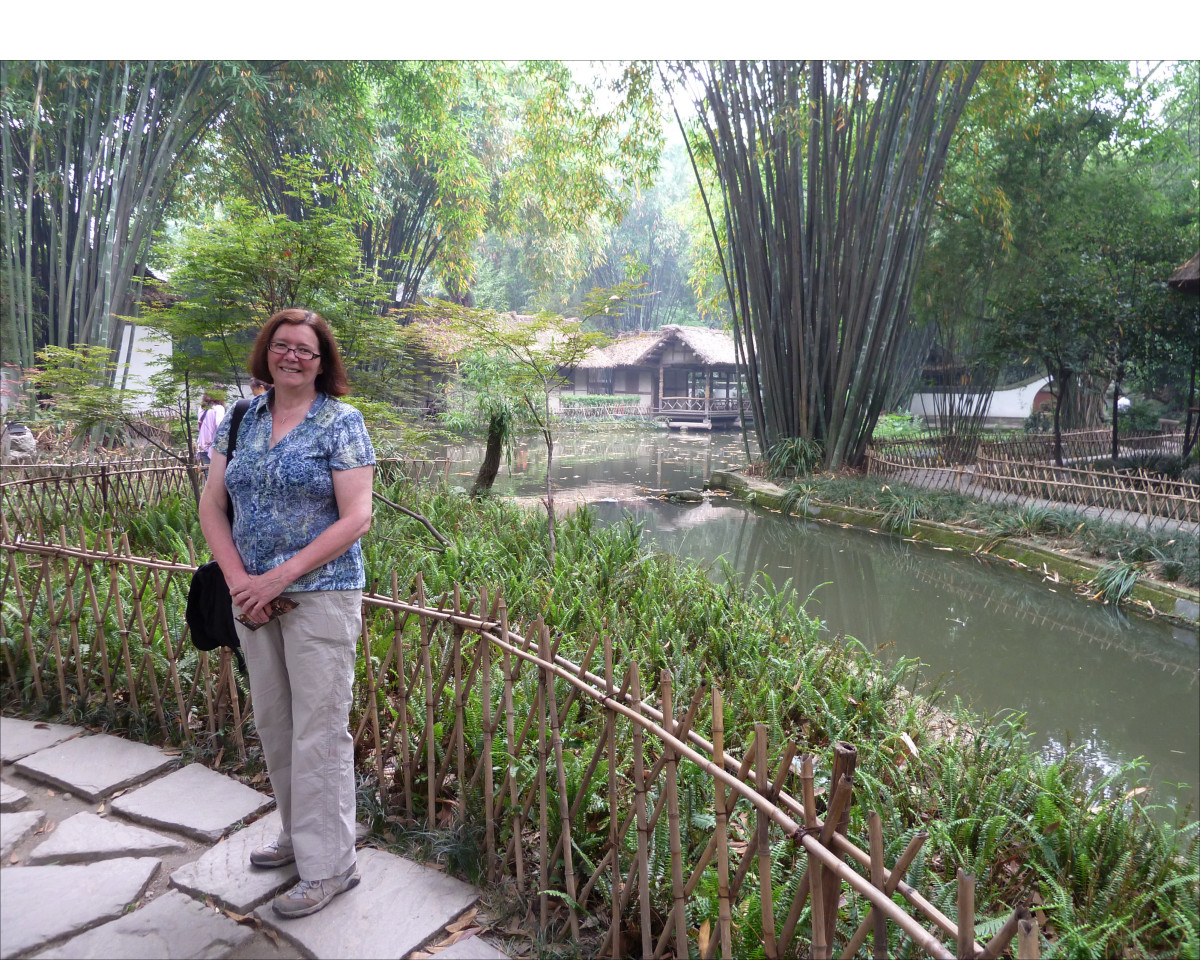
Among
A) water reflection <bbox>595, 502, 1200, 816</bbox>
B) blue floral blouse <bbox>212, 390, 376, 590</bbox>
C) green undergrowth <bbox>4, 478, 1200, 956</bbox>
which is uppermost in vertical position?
blue floral blouse <bbox>212, 390, 376, 590</bbox>

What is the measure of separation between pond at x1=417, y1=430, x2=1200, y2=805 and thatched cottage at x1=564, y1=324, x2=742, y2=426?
304 inches

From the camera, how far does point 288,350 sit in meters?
1.12

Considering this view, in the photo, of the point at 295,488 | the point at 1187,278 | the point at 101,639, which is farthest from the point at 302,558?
the point at 1187,278

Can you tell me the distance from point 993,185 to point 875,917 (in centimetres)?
830

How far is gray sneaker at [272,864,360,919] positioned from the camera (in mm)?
1123

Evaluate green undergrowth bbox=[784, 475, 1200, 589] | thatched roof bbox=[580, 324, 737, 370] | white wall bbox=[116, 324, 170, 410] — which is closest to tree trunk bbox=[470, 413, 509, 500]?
white wall bbox=[116, 324, 170, 410]

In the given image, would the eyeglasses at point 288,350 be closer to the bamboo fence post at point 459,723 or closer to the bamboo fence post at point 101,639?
the bamboo fence post at point 459,723

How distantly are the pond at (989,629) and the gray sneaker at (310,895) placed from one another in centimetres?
182

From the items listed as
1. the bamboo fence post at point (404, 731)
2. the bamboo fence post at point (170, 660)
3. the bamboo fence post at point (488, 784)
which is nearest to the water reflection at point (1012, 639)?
the bamboo fence post at point (488, 784)

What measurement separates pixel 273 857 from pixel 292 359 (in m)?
0.81

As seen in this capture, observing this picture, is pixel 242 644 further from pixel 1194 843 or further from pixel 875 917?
pixel 1194 843

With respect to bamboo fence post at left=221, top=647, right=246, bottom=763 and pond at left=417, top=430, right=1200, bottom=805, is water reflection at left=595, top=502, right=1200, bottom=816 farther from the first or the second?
bamboo fence post at left=221, top=647, right=246, bottom=763

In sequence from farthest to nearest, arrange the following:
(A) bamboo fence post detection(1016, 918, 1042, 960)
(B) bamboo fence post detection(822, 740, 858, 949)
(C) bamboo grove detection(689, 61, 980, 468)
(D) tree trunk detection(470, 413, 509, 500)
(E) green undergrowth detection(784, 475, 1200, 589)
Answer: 1. (C) bamboo grove detection(689, 61, 980, 468)
2. (D) tree trunk detection(470, 413, 509, 500)
3. (E) green undergrowth detection(784, 475, 1200, 589)
4. (B) bamboo fence post detection(822, 740, 858, 949)
5. (A) bamboo fence post detection(1016, 918, 1042, 960)

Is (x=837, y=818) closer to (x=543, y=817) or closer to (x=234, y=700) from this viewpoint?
(x=543, y=817)
